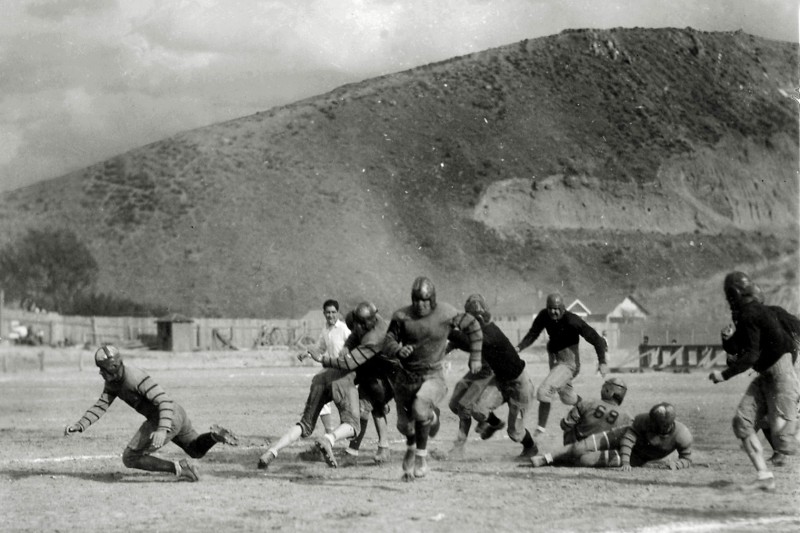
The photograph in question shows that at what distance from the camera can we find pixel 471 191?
93.7 meters

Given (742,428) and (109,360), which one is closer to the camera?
(742,428)

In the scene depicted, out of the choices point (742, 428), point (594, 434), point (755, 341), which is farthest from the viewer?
A: point (594, 434)

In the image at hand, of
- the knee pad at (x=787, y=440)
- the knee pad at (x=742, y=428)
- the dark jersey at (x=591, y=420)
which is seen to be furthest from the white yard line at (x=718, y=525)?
the dark jersey at (x=591, y=420)

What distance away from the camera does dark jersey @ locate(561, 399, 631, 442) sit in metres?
12.9

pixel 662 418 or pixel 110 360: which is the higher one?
pixel 110 360

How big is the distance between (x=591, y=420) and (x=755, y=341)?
262cm

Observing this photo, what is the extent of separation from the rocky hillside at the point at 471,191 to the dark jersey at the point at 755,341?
219 ft

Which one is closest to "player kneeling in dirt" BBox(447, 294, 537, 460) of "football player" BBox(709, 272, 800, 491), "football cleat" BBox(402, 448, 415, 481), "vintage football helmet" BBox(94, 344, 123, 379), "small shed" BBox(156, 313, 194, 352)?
"football cleat" BBox(402, 448, 415, 481)

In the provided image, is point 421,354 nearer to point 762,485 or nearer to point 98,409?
point 98,409

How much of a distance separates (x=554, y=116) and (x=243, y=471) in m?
96.2

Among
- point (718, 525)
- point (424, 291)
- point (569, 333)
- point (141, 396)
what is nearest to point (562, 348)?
point (569, 333)

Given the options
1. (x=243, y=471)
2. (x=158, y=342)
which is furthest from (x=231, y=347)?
(x=243, y=471)

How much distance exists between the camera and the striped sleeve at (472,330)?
38.8 feet

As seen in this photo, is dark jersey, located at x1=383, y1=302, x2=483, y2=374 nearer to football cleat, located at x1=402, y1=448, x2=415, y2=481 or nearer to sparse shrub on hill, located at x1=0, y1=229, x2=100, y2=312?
football cleat, located at x1=402, y1=448, x2=415, y2=481
